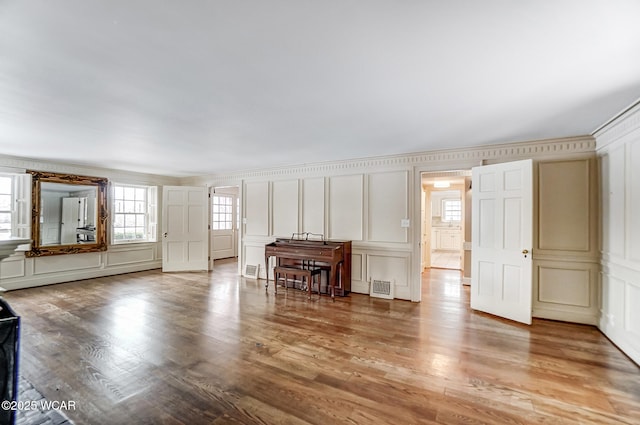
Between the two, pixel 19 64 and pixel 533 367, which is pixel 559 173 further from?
pixel 19 64

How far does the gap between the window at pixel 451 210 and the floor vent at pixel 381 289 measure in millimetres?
6739

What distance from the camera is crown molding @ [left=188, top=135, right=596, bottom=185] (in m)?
3.63

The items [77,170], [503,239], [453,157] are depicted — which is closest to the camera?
[503,239]

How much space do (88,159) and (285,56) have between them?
502 centimetres

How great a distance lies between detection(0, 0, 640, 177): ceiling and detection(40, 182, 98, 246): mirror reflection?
245 centimetres

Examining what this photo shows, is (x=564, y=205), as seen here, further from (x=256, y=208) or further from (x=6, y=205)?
(x=6, y=205)

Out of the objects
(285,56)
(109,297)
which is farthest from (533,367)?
(109,297)

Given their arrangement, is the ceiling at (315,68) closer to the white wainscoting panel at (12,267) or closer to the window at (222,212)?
the white wainscoting panel at (12,267)

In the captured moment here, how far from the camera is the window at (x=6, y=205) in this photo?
4.84 m

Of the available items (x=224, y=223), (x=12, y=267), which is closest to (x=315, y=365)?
(x=12, y=267)

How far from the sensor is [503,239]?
3.72 m

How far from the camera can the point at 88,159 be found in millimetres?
5055

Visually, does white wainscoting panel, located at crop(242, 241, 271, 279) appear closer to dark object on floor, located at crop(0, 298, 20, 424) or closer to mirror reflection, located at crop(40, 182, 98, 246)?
mirror reflection, located at crop(40, 182, 98, 246)

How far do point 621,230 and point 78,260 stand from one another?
8357 millimetres
